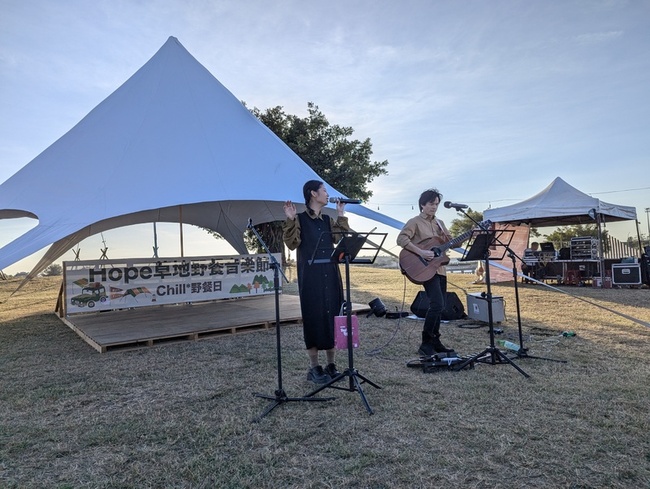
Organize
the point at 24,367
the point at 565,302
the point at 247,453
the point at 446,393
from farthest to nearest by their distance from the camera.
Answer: the point at 565,302, the point at 24,367, the point at 446,393, the point at 247,453

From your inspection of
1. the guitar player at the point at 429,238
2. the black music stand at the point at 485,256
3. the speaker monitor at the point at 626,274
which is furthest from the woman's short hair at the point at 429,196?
the speaker monitor at the point at 626,274

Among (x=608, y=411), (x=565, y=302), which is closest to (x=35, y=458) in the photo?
(x=608, y=411)

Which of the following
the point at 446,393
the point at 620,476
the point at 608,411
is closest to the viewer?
the point at 620,476

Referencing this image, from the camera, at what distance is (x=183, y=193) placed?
5.00 metres

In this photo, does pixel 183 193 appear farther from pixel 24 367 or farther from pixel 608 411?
pixel 608 411

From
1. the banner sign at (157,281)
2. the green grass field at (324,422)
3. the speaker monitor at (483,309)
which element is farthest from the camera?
the banner sign at (157,281)

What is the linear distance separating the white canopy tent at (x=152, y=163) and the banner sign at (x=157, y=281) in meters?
0.88

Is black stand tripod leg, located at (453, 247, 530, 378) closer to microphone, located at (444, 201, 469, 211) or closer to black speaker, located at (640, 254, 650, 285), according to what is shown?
microphone, located at (444, 201, 469, 211)

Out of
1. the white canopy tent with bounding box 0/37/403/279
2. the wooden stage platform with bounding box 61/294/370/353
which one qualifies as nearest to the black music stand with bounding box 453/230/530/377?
the white canopy tent with bounding box 0/37/403/279

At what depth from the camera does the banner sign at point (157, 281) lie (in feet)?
20.7

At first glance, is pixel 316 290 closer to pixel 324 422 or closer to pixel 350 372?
pixel 350 372

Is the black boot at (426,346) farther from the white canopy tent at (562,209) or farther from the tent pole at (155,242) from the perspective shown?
the white canopy tent at (562,209)

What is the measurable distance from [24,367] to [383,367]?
132 inches

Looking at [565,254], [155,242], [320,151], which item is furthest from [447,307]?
[320,151]
